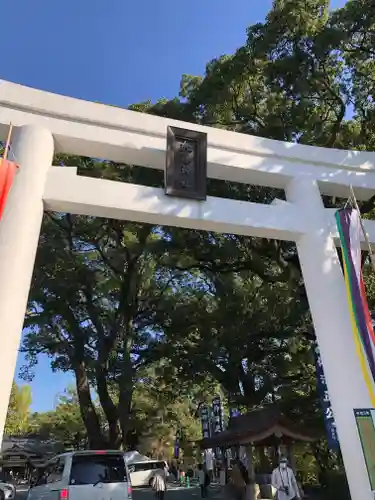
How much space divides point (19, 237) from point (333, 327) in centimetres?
450

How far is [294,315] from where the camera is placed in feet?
42.0

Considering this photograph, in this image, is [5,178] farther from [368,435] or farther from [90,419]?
[90,419]

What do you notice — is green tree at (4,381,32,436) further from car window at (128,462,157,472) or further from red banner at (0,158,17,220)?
red banner at (0,158,17,220)

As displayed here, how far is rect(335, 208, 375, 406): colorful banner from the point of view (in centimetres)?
600

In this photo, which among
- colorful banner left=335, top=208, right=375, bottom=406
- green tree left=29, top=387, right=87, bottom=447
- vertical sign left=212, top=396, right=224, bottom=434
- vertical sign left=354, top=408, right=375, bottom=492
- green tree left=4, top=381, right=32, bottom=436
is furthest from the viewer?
green tree left=4, top=381, right=32, bottom=436

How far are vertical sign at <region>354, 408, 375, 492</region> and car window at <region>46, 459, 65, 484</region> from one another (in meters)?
4.58

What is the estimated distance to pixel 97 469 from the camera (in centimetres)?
711

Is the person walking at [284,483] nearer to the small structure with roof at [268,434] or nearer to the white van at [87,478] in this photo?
the white van at [87,478]

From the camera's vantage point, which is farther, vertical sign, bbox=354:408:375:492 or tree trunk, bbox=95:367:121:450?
tree trunk, bbox=95:367:121:450

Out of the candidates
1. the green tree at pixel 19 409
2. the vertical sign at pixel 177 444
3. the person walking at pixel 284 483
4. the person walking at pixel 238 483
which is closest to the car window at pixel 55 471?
the person walking at pixel 284 483

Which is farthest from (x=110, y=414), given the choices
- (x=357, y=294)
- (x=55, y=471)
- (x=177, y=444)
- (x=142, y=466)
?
(x=177, y=444)

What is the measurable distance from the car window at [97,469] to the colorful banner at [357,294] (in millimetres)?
4162

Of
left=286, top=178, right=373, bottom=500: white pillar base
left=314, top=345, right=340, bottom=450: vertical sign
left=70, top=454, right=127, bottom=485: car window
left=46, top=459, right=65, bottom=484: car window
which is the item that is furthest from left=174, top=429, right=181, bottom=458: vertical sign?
left=286, top=178, right=373, bottom=500: white pillar base

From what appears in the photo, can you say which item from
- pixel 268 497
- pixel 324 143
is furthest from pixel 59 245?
pixel 268 497
